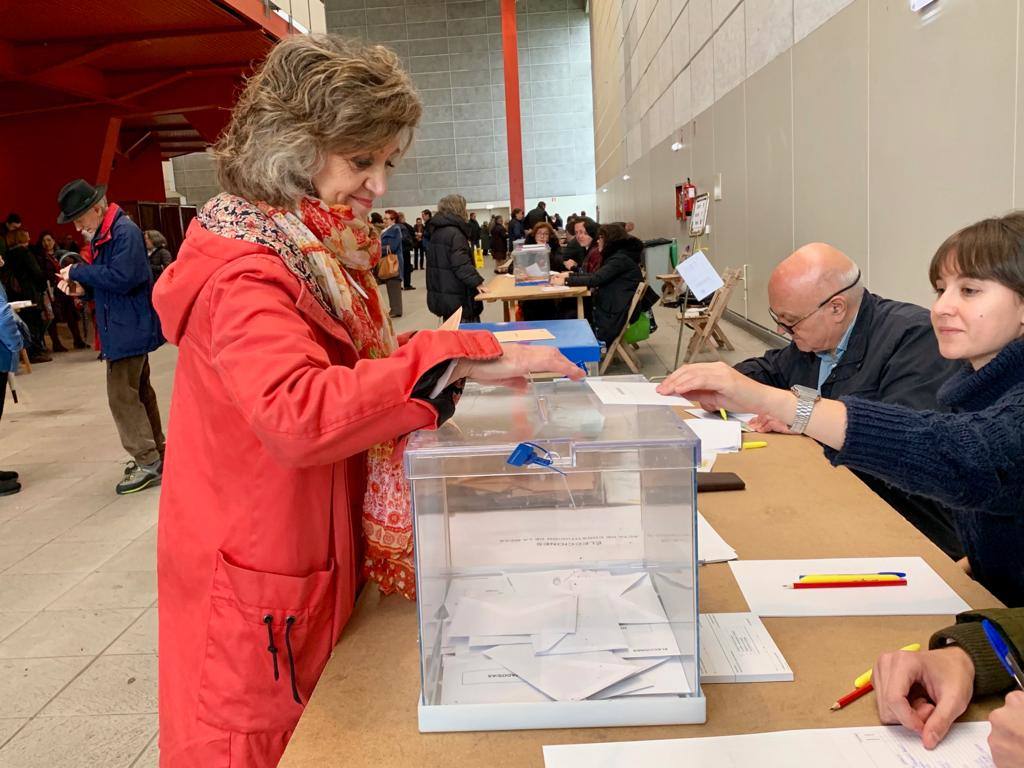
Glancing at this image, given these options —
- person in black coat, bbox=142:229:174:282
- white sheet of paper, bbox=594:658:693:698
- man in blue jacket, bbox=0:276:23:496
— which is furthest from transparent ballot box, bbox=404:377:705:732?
person in black coat, bbox=142:229:174:282

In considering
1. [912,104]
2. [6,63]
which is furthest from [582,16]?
[912,104]

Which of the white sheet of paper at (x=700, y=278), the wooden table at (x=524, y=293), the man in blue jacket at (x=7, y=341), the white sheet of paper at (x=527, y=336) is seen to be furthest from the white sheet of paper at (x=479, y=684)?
the wooden table at (x=524, y=293)

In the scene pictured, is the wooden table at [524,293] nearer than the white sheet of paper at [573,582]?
No

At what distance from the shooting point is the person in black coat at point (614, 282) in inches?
279

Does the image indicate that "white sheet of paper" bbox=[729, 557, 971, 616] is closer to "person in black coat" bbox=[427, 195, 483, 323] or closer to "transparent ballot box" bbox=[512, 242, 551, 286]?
"person in black coat" bbox=[427, 195, 483, 323]

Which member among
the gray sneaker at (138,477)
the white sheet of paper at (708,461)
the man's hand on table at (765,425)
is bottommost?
the gray sneaker at (138,477)

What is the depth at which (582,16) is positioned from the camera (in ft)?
83.4

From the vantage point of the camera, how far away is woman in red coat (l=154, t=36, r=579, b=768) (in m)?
1.07

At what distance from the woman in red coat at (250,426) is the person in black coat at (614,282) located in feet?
19.3

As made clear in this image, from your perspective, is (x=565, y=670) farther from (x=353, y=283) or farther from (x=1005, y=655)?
(x=353, y=283)

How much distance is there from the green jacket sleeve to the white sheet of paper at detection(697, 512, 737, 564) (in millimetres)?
405

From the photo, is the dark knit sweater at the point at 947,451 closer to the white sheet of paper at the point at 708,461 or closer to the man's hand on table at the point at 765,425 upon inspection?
the white sheet of paper at the point at 708,461

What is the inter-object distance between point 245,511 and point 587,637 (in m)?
0.50

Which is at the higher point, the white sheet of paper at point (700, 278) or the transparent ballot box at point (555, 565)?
the white sheet of paper at point (700, 278)
